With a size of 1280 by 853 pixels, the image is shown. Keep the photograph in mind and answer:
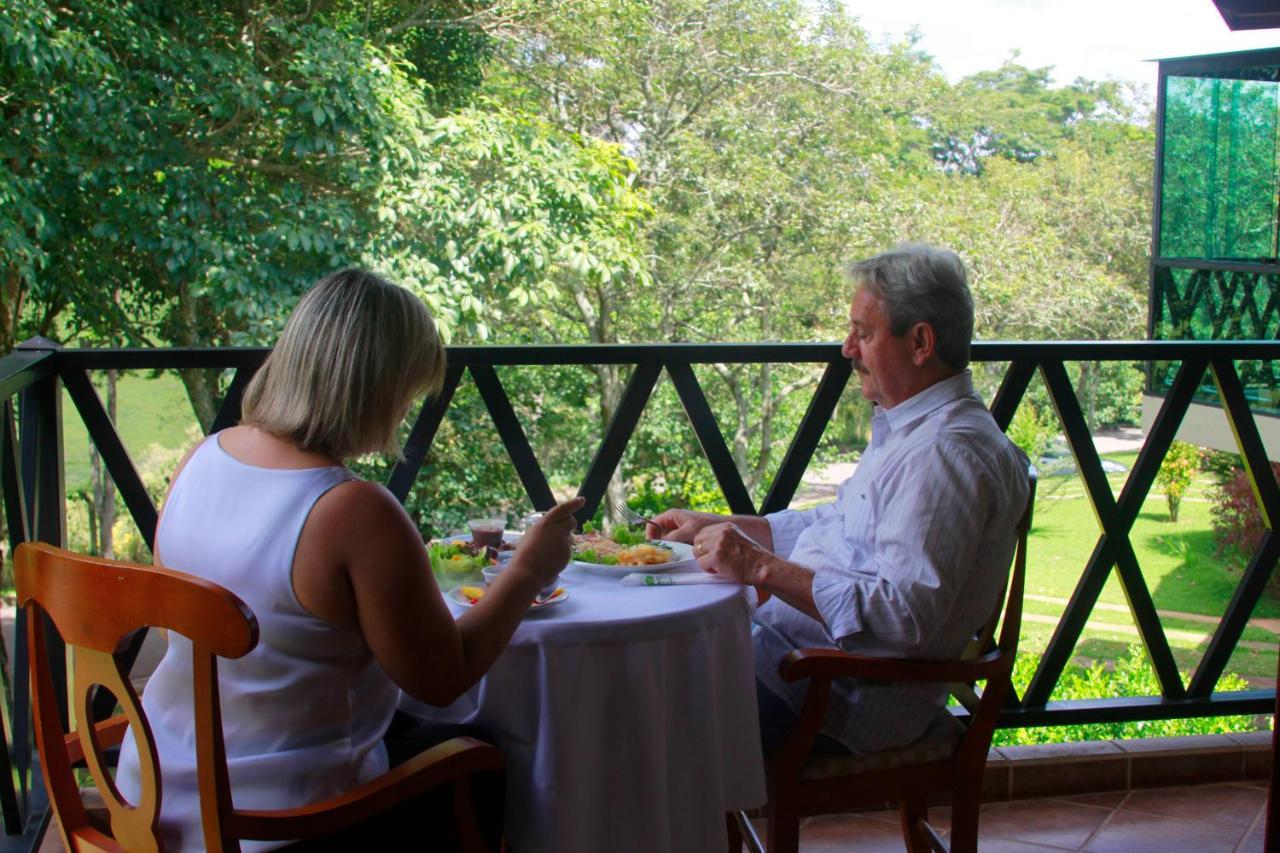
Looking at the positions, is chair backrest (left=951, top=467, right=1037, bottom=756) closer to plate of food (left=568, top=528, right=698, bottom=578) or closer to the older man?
the older man

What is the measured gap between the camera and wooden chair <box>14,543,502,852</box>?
48.0 inches

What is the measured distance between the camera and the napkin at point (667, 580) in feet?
5.96

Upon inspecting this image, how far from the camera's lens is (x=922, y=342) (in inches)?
77.2

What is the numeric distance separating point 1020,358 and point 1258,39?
43.7 feet

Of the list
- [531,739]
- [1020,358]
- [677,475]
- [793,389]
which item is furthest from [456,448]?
[531,739]

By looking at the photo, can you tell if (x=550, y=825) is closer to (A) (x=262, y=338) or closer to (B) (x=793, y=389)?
(A) (x=262, y=338)

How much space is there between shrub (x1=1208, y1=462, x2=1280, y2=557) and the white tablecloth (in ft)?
44.0

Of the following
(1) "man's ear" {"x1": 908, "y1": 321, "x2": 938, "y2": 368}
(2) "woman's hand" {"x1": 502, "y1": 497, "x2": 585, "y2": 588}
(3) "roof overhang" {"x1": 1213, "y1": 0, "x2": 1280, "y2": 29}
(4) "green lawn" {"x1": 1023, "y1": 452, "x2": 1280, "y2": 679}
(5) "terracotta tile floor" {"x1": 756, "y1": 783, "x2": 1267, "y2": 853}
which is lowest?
(4) "green lawn" {"x1": 1023, "y1": 452, "x2": 1280, "y2": 679}

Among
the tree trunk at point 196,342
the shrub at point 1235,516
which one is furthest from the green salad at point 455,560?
the shrub at point 1235,516

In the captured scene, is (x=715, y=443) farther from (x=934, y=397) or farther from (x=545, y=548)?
(x=545, y=548)

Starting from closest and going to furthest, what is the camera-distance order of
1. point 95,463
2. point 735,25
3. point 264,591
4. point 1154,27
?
1. point 264,591
2. point 95,463
3. point 735,25
4. point 1154,27

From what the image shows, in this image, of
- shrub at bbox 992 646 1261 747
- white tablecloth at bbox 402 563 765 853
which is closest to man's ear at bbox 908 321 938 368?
white tablecloth at bbox 402 563 765 853

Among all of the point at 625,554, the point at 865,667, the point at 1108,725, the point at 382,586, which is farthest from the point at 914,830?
the point at 1108,725

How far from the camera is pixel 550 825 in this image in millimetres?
1593
